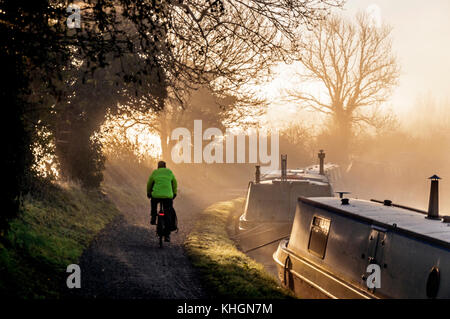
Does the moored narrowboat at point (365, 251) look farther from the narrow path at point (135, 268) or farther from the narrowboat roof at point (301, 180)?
the narrowboat roof at point (301, 180)

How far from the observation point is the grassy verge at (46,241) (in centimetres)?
694

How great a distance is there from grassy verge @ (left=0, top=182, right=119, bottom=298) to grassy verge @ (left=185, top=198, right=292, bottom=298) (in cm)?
242

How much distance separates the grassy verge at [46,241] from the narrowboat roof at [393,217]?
456cm

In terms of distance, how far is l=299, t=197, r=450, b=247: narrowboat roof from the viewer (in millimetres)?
6242

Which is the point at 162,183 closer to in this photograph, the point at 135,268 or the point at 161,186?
the point at 161,186

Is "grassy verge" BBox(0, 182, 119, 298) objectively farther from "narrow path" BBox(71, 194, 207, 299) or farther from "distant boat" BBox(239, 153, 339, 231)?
"distant boat" BBox(239, 153, 339, 231)

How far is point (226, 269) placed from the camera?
9656 millimetres

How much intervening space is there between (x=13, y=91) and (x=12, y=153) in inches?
37.4

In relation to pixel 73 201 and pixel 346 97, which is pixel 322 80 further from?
pixel 73 201

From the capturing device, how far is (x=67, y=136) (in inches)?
651

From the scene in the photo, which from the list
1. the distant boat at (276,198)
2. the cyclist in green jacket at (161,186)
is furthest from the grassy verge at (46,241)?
the distant boat at (276,198)

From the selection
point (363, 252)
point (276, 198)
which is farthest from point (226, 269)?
point (276, 198)

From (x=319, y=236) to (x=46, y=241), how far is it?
195 inches

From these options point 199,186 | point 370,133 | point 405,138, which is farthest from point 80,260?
point 405,138
